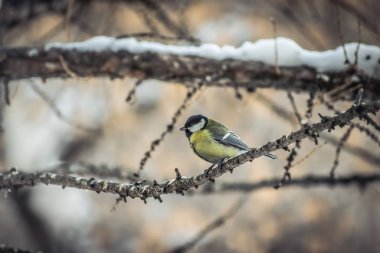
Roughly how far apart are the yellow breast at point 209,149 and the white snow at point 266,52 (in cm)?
82

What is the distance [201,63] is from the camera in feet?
10.5

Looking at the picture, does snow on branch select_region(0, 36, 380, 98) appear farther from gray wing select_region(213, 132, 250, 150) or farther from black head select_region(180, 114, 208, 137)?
gray wing select_region(213, 132, 250, 150)

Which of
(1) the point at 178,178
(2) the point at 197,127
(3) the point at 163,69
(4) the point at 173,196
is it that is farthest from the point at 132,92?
(4) the point at 173,196

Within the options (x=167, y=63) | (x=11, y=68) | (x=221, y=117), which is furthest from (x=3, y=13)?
(x=221, y=117)

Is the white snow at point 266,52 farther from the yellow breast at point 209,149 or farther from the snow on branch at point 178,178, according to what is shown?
the snow on branch at point 178,178

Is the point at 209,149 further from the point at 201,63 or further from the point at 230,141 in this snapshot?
the point at 201,63

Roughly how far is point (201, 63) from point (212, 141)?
2.84ft

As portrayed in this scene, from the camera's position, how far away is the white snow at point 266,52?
3.15 meters

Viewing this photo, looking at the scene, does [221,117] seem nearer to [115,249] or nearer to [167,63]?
[115,249]

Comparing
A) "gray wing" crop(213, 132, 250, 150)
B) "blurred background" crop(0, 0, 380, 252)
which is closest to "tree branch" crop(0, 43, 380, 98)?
"gray wing" crop(213, 132, 250, 150)

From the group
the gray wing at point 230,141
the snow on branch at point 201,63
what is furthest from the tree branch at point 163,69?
the gray wing at point 230,141

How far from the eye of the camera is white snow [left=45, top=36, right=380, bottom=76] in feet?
10.3

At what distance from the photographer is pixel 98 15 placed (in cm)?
520

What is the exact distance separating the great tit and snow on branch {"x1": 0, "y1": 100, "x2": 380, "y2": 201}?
314 millimetres
